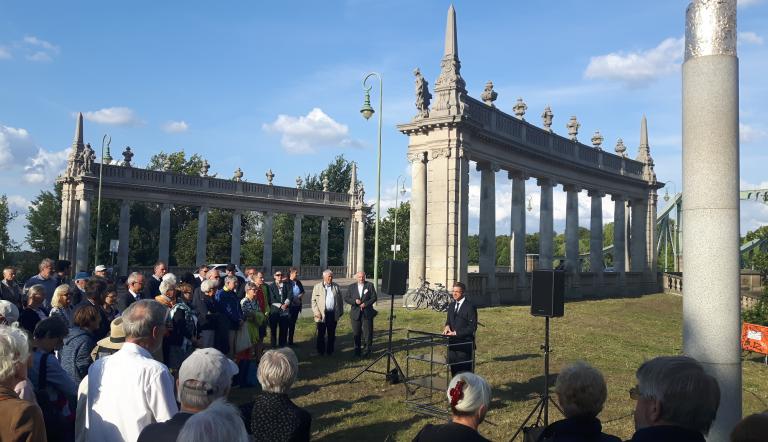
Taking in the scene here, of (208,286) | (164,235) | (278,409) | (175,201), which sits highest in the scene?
(175,201)

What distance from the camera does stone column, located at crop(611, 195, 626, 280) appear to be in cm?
4156

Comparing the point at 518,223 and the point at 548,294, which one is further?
the point at 518,223

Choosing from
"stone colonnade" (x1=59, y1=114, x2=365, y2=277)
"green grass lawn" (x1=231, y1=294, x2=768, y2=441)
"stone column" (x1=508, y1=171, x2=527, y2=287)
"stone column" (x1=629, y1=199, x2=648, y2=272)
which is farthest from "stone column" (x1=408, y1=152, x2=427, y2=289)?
"stone column" (x1=629, y1=199, x2=648, y2=272)

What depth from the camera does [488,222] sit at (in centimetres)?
2853

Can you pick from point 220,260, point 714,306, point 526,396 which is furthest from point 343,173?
point 714,306

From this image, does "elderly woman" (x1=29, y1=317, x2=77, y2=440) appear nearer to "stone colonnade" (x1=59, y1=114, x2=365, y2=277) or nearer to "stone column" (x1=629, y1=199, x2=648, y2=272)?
"stone colonnade" (x1=59, y1=114, x2=365, y2=277)

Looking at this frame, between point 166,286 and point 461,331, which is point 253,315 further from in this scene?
point 461,331

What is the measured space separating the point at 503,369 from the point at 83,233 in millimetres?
28031

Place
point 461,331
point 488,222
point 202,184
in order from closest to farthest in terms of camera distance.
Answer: point 461,331, point 488,222, point 202,184

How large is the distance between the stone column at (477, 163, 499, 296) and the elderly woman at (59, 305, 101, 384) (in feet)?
76.0

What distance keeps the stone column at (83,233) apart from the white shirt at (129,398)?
3251 centimetres

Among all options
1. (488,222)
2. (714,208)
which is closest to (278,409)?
(714,208)

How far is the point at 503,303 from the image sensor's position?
29.1 m

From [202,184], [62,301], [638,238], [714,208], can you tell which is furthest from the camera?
[638,238]
